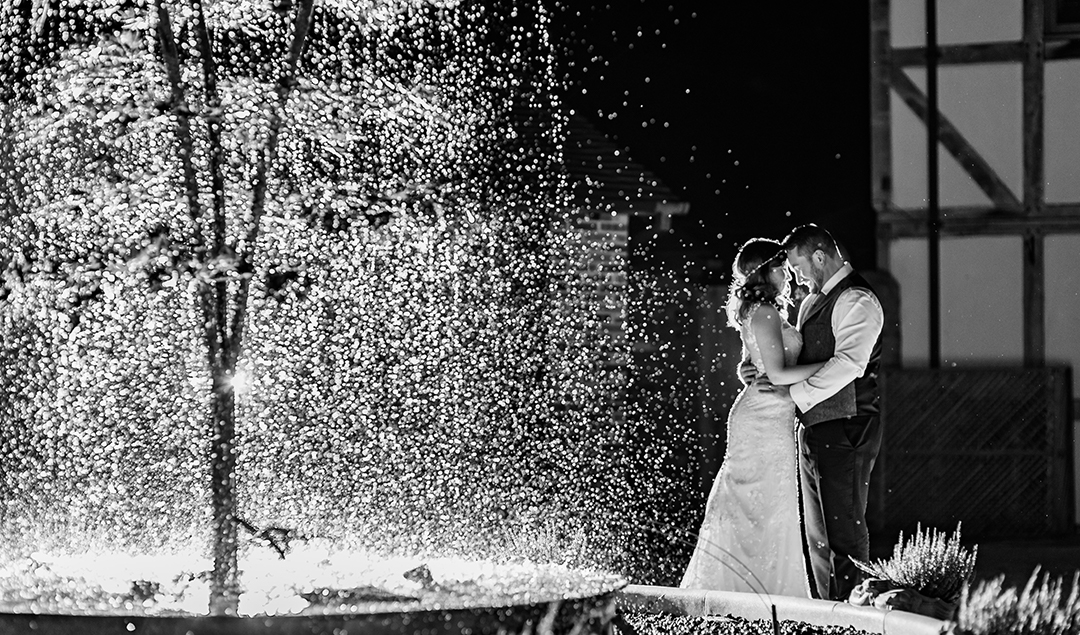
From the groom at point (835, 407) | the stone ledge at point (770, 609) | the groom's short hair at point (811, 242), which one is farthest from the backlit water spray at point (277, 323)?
the groom's short hair at point (811, 242)

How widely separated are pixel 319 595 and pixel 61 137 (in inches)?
87.6

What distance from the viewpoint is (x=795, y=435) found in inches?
→ 192

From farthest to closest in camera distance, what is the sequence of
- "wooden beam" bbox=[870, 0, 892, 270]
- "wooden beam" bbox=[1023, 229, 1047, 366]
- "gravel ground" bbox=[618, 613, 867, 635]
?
"wooden beam" bbox=[870, 0, 892, 270], "wooden beam" bbox=[1023, 229, 1047, 366], "gravel ground" bbox=[618, 613, 867, 635]

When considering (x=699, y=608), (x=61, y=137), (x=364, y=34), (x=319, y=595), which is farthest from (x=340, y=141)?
(x=699, y=608)

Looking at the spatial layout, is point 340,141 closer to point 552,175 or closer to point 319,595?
point 319,595

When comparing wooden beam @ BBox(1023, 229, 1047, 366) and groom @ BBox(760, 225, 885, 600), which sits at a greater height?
wooden beam @ BBox(1023, 229, 1047, 366)

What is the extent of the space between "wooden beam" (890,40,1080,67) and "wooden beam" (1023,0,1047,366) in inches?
3.2

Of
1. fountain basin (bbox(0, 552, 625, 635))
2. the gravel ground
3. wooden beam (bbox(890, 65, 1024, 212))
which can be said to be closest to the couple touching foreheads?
fountain basin (bbox(0, 552, 625, 635))

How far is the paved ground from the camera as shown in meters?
A: 6.82

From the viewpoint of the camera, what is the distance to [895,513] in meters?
9.06

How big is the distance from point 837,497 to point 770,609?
1.23 metres

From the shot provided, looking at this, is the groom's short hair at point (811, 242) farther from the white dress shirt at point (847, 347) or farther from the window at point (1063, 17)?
the window at point (1063, 17)

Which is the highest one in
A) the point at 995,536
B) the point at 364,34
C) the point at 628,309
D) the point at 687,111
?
the point at 687,111

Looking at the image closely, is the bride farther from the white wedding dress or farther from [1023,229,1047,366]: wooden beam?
[1023,229,1047,366]: wooden beam
